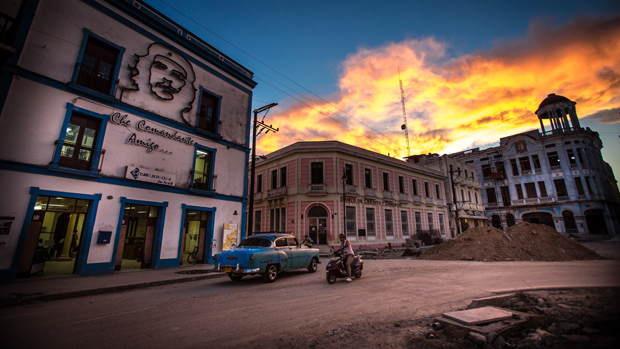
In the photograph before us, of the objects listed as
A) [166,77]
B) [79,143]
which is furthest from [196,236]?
[166,77]

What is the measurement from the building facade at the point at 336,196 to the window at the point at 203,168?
10.1 meters

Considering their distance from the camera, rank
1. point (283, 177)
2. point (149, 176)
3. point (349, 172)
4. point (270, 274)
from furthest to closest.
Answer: point (283, 177) → point (349, 172) → point (149, 176) → point (270, 274)

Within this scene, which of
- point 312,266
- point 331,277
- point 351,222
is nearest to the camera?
point 331,277

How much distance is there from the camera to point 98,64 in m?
10.9

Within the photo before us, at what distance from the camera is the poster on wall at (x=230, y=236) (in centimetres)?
1445

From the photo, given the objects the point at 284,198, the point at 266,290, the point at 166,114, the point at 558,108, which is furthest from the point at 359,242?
the point at 558,108

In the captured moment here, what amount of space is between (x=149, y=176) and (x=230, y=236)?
216 inches

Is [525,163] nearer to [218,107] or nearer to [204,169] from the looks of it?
[218,107]

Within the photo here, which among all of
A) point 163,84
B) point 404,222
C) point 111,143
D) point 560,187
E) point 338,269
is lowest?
point 338,269

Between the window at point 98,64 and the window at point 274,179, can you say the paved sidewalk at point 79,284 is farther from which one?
the window at point 274,179

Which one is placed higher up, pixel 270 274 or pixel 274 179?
pixel 274 179

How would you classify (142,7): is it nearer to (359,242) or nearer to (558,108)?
(359,242)

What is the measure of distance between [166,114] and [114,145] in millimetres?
2950

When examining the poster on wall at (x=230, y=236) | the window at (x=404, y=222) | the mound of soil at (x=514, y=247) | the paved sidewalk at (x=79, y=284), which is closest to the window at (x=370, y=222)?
the window at (x=404, y=222)
